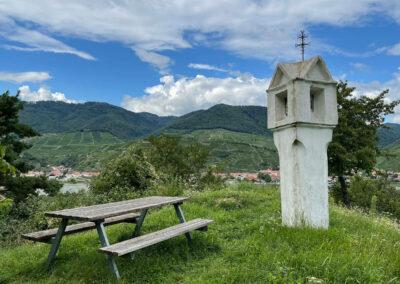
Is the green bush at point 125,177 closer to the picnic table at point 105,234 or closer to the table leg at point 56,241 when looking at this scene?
the picnic table at point 105,234

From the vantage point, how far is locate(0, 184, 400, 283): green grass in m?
2.86

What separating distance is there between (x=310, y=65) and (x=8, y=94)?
15.7 m

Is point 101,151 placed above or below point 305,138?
above

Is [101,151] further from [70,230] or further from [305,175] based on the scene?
[305,175]

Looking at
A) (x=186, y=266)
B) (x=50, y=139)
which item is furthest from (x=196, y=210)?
(x=50, y=139)

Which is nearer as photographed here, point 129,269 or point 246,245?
point 129,269

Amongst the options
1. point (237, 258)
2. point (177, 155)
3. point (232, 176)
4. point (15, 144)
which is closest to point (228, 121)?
point (177, 155)

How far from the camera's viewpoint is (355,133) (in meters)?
17.5

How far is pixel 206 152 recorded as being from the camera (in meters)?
22.9

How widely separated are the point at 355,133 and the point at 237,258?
54.6 ft

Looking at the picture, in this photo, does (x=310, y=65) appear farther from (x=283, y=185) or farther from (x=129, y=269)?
(x=129, y=269)

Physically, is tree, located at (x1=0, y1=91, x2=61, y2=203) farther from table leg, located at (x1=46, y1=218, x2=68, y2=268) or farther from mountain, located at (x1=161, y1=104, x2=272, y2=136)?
mountain, located at (x1=161, y1=104, x2=272, y2=136)

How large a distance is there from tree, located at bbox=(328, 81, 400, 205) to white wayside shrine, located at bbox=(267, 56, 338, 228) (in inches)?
547

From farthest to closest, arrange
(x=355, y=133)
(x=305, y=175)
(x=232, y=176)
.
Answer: (x=232, y=176), (x=355, y=133), (x=305, y=175)
